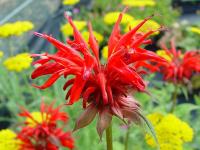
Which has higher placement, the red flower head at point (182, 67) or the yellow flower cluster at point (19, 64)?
the yellow flower cluster at point (19, 64)

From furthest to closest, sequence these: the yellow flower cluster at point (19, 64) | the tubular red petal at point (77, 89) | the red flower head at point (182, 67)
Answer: the yellow flower cluster at point (19, 64) < the red flower head at point (182, 67) < the tubular red petal at point (77, 89)

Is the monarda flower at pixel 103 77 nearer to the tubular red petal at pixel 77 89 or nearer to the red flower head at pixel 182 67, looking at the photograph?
the tubular red petal at pixel 77 89

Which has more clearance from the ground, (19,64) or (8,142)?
(19,64)

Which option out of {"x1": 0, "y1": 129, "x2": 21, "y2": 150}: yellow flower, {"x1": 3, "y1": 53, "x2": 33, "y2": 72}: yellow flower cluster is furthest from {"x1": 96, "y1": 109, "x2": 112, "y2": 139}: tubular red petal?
{"x1": 3, "y1": 53, "x2": 33, "y2": 72}: yellow flower cluster

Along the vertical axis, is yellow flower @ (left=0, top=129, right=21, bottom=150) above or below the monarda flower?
below

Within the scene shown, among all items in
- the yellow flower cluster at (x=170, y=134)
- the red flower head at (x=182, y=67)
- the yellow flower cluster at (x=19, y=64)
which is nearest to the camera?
the yellow flower cluster at (x=170, y=134)

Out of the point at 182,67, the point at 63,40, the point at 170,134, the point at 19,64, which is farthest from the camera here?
the point at 63,40

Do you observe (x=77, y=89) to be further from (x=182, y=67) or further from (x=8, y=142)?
(x=182, y=67)

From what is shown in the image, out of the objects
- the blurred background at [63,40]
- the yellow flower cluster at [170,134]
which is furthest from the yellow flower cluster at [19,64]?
the yellow flower cluster at [170,134]

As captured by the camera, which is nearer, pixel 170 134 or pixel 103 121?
pixel 103 121

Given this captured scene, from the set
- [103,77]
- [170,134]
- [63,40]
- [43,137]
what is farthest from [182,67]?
[63,40]

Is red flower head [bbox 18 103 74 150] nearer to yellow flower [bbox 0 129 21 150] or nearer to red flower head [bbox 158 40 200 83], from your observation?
yellow flower [bbox 0 129 21 150]
